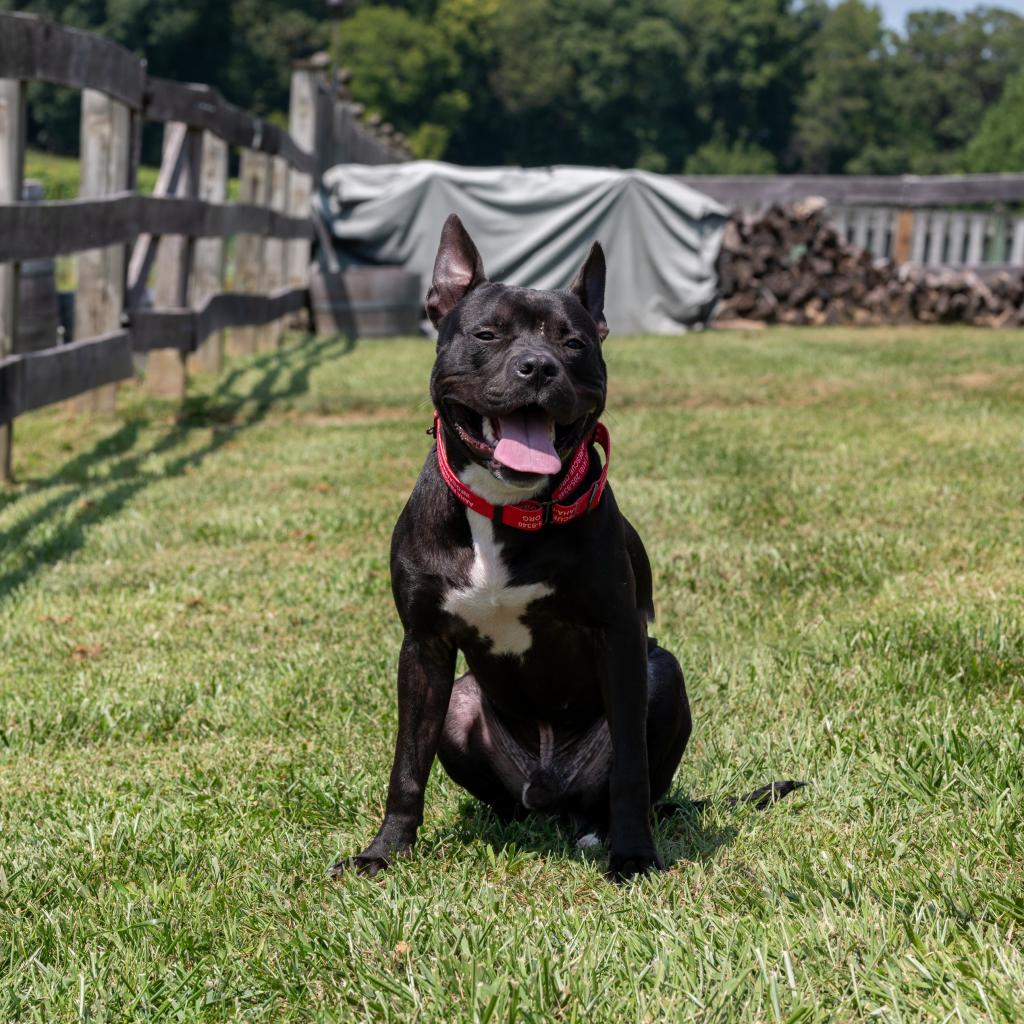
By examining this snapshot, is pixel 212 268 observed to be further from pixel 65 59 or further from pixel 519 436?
pixel 519 436

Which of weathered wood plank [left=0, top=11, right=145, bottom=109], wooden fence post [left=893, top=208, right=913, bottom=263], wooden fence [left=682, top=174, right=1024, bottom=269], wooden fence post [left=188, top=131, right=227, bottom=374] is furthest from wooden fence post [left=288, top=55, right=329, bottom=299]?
wooden fence post [left=893, top=208, right=913, bottom=263]

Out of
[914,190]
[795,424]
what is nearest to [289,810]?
[795,424]

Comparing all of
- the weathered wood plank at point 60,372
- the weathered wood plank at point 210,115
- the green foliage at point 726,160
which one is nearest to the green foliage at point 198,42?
the green foliage at point 726,160

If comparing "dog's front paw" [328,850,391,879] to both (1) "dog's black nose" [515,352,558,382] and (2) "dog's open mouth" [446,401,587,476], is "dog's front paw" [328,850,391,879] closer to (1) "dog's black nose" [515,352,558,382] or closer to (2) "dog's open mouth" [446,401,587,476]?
(2) "dog's open mouth" [446,401,587,476]

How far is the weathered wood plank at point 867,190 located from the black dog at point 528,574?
16446 millimetres

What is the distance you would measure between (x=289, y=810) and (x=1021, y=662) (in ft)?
6.94

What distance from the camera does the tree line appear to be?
79425 millimetres

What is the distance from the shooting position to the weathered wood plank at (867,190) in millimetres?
18781

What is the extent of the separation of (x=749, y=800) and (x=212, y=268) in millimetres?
8660

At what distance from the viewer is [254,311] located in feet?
38.2

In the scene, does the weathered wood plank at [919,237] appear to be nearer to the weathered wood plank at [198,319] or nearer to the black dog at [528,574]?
the weathered wood plank at [198,319]

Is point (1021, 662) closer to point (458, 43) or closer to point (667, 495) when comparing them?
point (667, 495)

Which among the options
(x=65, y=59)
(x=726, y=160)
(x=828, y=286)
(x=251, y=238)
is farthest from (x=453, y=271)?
(x=726, y=160)

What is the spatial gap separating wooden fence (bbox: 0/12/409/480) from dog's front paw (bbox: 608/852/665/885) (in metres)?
4.41
